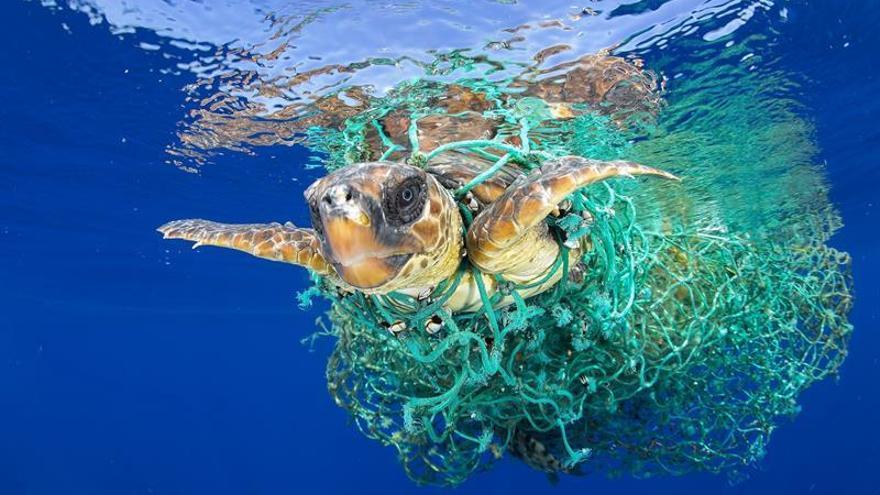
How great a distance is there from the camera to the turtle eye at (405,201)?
7.62 ft

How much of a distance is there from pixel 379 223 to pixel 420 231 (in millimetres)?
208

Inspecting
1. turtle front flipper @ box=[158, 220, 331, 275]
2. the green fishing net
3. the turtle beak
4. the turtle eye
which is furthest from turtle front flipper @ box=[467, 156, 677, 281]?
A: turtle front flipper @ box=[158, 220, 331, 275]

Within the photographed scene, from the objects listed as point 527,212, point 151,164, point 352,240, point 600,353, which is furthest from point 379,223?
point 151,164

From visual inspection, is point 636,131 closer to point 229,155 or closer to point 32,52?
point 229,155

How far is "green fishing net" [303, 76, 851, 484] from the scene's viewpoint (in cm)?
325

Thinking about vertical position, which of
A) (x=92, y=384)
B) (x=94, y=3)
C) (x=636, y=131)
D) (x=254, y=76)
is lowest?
(x=92, y=384)

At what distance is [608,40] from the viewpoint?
18.8ft

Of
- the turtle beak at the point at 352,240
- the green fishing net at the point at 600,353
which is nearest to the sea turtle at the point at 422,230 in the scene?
the turtle beak at the point at 352,240

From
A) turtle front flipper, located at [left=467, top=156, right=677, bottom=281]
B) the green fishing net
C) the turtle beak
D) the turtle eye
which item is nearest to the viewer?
the turtle beak

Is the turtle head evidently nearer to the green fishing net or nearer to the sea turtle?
the sea turtle

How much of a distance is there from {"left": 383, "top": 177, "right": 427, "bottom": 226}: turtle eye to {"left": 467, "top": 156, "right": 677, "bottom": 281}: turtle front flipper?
1.21 feet

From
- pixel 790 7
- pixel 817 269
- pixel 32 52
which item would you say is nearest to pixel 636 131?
pixel 790 7

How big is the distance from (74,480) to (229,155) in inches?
1752

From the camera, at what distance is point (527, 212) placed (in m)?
2.49
